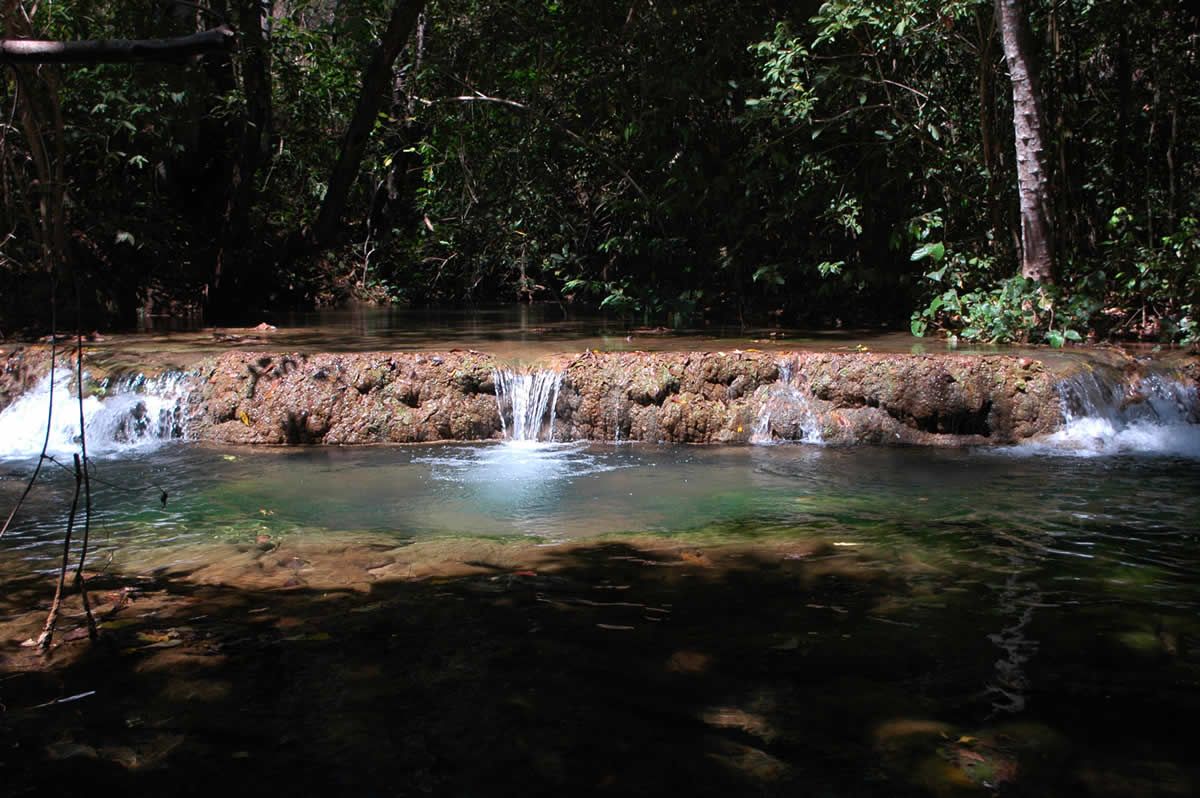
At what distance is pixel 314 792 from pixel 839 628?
2184 mm

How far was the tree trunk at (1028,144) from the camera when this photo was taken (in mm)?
10266

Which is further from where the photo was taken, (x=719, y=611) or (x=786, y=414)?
(x=786, y=414)

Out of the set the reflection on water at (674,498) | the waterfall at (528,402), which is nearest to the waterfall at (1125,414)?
the reflection on water at (674,498)

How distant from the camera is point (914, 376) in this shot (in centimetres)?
895

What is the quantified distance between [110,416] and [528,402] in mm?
3392

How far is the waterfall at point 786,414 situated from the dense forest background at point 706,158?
8.34ft

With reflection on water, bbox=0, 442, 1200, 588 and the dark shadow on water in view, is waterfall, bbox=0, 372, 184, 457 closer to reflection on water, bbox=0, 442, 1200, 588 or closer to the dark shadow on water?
reflection on water, bbox=0, 442, 1200, 588

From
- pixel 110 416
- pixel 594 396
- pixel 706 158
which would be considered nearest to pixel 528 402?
pixel 594 396

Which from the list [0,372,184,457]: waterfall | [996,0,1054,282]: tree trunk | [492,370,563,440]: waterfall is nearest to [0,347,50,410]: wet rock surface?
[0,372,184,457]: waterfall

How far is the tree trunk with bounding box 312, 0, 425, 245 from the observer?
44.2 ft

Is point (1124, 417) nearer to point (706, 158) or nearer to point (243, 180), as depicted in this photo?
point (706, 158)

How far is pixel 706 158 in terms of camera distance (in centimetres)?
1326

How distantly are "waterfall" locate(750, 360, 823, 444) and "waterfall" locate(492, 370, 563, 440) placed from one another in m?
1.67

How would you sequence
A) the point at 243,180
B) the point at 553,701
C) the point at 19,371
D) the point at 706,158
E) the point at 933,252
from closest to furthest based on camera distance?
the point at 553,701, the point at 19,371, the point at 933,252, the point at 706,158, the point at 243,180
